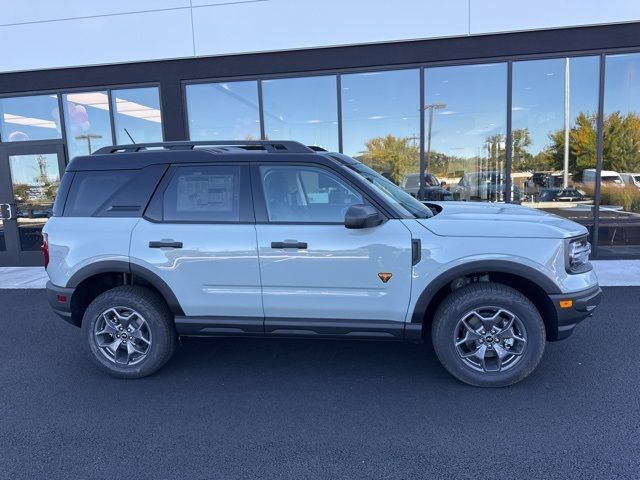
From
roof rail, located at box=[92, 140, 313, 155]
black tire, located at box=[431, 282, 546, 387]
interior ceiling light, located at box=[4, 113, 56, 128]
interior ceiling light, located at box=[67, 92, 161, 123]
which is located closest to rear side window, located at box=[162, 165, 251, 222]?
roof rail, located at box=[92, 140, 313, 155]

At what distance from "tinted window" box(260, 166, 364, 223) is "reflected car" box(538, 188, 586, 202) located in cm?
644

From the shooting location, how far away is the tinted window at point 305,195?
11.5ft

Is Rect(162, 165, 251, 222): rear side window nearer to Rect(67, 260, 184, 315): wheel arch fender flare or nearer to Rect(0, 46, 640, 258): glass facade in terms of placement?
Rect(67, 260, 184, 315): wheel arch fender flare

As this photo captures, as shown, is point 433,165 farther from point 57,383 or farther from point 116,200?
point 57,383

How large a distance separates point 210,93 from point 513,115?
5.76 metres

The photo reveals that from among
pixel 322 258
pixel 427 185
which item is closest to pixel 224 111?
pixel 427 185

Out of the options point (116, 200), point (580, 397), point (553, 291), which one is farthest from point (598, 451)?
point (116, 200)

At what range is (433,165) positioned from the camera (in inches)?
337

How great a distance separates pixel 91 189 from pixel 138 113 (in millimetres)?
5780

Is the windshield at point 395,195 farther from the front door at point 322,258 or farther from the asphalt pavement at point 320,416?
the asphalt pavement at point 320,416

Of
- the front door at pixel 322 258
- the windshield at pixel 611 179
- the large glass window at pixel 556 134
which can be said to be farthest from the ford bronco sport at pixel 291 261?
the windshield at pixel 611 179

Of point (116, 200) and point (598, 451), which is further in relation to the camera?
point (116, 200)

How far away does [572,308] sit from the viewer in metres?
A: 3.30

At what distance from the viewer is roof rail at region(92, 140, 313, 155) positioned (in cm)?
373
